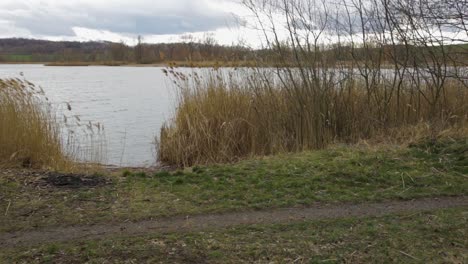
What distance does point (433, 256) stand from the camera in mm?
3338

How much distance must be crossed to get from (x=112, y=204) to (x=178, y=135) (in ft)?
15.9

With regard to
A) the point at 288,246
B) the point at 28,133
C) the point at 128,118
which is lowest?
the point at 128,118

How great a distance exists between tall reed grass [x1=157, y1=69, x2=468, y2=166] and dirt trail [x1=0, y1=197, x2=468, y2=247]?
344cm

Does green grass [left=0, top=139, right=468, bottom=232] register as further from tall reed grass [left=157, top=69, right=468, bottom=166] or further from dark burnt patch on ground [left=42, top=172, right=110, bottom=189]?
tall reed grass [left=157, top=69, right=468, bottom=166]

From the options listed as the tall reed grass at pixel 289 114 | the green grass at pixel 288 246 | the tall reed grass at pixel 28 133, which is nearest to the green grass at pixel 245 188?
the green grass at pixel 288 246

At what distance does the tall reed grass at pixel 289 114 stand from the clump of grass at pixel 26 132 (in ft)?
7.88

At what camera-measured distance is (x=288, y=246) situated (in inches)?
137

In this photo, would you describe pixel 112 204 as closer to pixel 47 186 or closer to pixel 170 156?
pixel 47 186

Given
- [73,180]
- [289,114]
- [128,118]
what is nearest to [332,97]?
[289,114]

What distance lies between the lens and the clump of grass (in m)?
6.99

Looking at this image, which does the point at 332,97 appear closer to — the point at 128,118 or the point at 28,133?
the point at 28,133

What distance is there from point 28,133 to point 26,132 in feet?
0.13

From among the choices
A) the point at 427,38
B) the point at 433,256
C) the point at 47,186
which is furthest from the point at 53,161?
the point at 427,38

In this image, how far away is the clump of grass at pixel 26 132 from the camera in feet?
22.9
